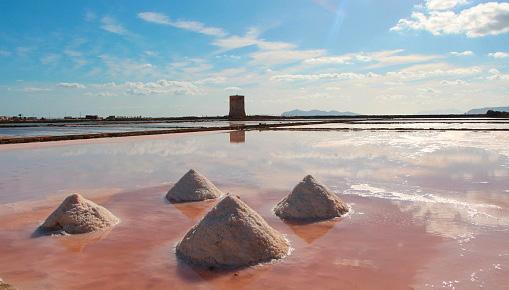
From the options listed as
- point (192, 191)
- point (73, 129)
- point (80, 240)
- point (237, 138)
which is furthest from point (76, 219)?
point (73, 129)

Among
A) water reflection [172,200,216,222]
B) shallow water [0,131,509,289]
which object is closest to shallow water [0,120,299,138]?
shallow water [0,131,509,289]

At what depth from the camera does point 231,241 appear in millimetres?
4691

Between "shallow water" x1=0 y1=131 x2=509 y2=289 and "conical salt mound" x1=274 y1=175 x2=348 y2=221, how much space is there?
0.80 ft

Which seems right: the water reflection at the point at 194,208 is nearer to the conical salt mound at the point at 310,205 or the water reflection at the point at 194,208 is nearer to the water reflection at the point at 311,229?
the conical salt mound at the point at 310,205

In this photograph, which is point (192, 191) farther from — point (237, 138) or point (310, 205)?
point (237, 138)

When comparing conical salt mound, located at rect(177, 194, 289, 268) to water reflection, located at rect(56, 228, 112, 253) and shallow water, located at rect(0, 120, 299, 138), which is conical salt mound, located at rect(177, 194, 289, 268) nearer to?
water reflection, located at rect(56, 228, 112, 253)

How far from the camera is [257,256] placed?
4680mm

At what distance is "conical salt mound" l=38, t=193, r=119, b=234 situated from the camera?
18.9 ft

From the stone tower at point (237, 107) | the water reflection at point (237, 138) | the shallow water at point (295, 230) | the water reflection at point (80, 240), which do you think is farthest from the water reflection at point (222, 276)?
the stone tower at point (237, 107)

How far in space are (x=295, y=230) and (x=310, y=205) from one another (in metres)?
0.74

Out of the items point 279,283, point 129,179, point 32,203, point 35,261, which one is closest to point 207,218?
point 279,283

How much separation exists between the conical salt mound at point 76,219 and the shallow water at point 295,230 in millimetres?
207

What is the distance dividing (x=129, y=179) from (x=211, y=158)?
4559 mm

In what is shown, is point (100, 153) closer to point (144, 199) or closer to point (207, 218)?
point (144, 199)
